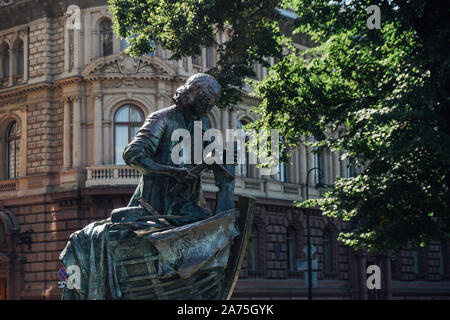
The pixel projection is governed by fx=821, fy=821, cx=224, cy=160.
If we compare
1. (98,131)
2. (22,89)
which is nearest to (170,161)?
(98,131)

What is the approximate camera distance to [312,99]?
20859 millimetres

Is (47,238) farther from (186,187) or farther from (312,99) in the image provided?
(186,187)

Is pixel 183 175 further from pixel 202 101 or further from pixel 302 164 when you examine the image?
pixel 302 164

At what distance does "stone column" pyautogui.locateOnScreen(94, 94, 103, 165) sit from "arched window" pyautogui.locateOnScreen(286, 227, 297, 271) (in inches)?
424

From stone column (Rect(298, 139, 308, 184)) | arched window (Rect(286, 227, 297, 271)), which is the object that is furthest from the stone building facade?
stone column (Rect(298, 139, 308, 184))

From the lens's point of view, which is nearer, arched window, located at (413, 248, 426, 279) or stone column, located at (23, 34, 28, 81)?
stone column, located at (23, 34, 28, 81)

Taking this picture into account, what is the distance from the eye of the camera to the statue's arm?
315 inches

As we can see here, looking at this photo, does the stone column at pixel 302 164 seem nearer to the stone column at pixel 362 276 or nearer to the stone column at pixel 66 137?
the stone column at pixel 362 276

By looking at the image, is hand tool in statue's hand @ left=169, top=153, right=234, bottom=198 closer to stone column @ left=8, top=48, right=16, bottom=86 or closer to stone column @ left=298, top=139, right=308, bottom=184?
stone column @ left=8, top=48, right=16, bottom=86

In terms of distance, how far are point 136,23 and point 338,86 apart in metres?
6.17

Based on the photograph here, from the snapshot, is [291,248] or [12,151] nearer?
[12,151]

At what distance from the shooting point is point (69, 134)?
31969 mm

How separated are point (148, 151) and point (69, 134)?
2443 cm
